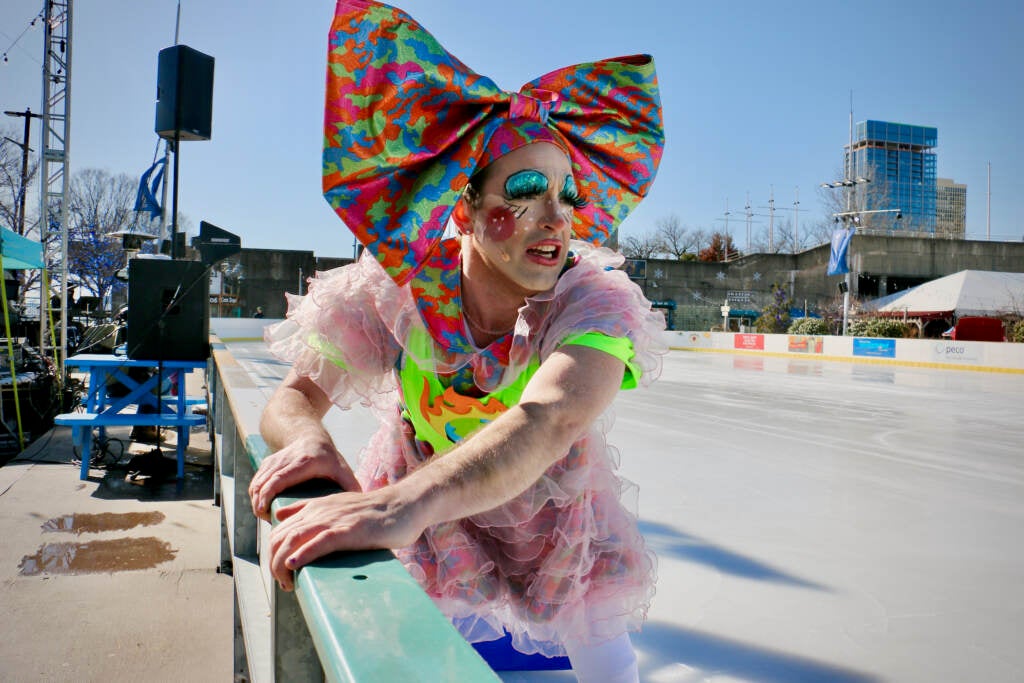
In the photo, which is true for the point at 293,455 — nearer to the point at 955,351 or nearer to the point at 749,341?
the point at 955,351

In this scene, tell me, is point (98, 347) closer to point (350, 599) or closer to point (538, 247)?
point (538, 247)

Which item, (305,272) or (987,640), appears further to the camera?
(305,272)

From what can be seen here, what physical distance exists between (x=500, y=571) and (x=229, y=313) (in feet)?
101

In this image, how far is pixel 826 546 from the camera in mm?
2895

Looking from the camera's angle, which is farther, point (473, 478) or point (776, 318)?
point (776, 318)

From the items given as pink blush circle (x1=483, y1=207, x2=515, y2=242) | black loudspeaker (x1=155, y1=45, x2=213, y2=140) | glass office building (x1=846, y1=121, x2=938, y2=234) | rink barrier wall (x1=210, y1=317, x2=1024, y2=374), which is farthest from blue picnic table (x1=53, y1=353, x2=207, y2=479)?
glass office building (x1=846, y1=121, x2=938, y2=234)

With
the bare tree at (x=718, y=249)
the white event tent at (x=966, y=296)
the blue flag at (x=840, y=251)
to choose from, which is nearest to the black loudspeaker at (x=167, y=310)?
the blue flag at (x=840, y=251)

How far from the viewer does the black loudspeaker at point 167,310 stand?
558cm

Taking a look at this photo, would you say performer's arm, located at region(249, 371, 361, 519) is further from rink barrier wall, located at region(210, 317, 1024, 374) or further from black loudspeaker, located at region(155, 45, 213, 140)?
rink barrier wall, located at region(210, 317, 1024, 374)

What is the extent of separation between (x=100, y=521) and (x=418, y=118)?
13.4 ft

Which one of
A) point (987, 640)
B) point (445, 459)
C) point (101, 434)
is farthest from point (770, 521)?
point (101, 434)

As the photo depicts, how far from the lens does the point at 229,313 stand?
29.7 m

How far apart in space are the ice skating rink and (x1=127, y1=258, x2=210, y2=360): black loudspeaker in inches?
61.7

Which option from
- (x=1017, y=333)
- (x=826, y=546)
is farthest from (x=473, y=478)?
(x=1017, y=333)
